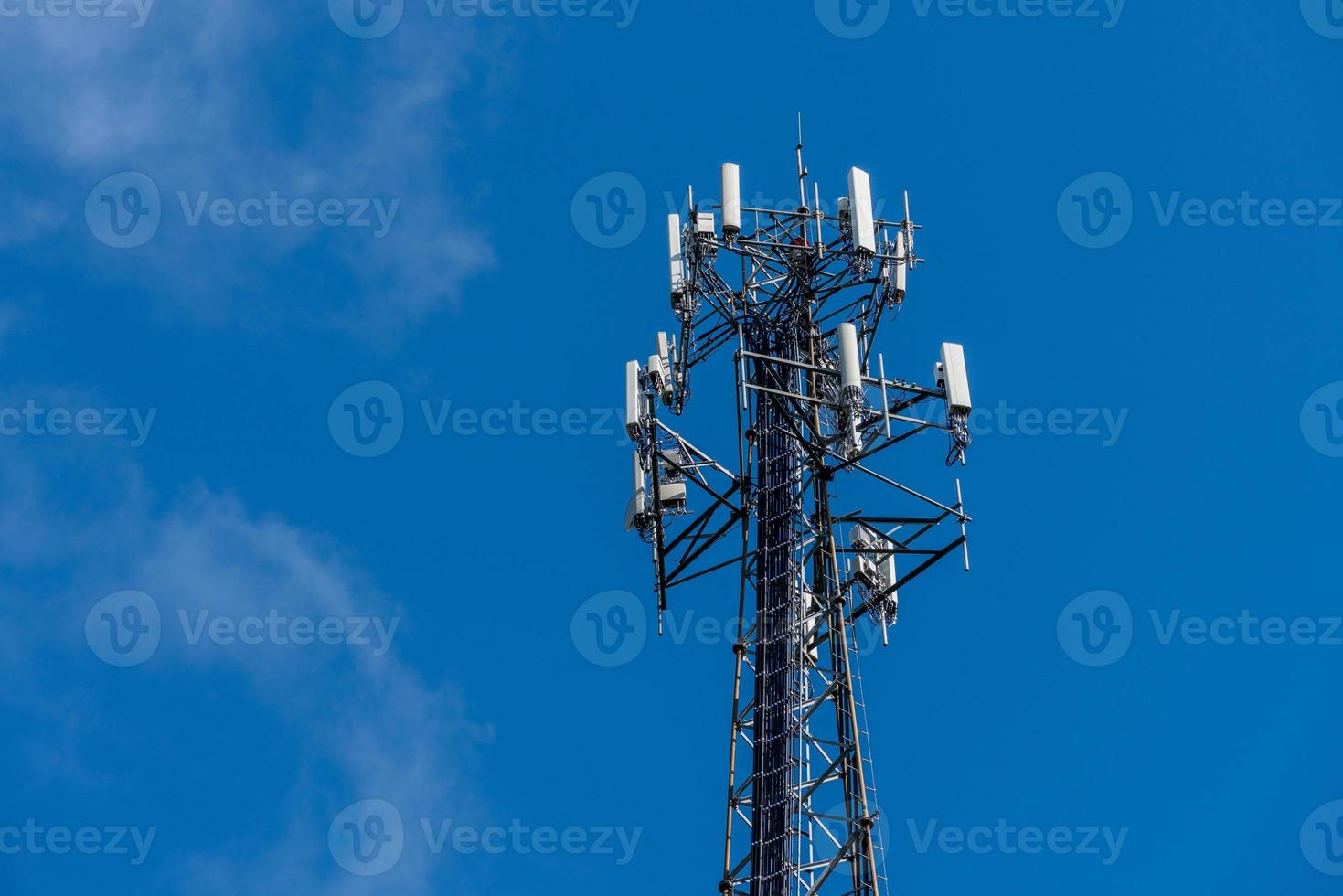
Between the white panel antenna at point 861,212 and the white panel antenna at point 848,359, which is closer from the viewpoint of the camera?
the white panel antenna at point 848,359

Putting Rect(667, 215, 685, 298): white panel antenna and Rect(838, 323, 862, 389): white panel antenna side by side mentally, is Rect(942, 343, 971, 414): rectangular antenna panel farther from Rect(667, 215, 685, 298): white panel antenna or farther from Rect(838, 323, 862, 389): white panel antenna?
Rect(667, 215, 685, 298): white panel antenna

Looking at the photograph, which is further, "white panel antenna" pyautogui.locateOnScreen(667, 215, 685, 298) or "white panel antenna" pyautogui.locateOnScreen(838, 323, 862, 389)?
"white panel antenna" pyautogui.locateOnScreen(667, 215, 685, 298)

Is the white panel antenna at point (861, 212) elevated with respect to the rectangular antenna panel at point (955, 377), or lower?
elevated

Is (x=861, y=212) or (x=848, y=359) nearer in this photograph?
(x=848, y=359)

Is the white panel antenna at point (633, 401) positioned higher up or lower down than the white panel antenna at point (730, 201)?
lower down

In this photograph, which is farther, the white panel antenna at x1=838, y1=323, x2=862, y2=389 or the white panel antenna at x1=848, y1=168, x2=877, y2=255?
the white panel antenna at x1=848, y1=168, x2=877, y2=255

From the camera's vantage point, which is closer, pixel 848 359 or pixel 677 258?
pixel 848 359

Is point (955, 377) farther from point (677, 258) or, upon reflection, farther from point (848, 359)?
point (677, 258)

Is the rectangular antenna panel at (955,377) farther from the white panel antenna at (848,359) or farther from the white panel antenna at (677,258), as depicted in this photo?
the white panel antenna at (677,258)

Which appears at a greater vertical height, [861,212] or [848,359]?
[861,212]

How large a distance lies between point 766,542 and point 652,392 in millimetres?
4912

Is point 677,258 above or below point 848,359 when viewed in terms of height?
above

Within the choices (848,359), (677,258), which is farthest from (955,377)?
(677,258)

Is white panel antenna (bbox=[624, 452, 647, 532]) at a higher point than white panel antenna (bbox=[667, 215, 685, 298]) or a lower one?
lower
